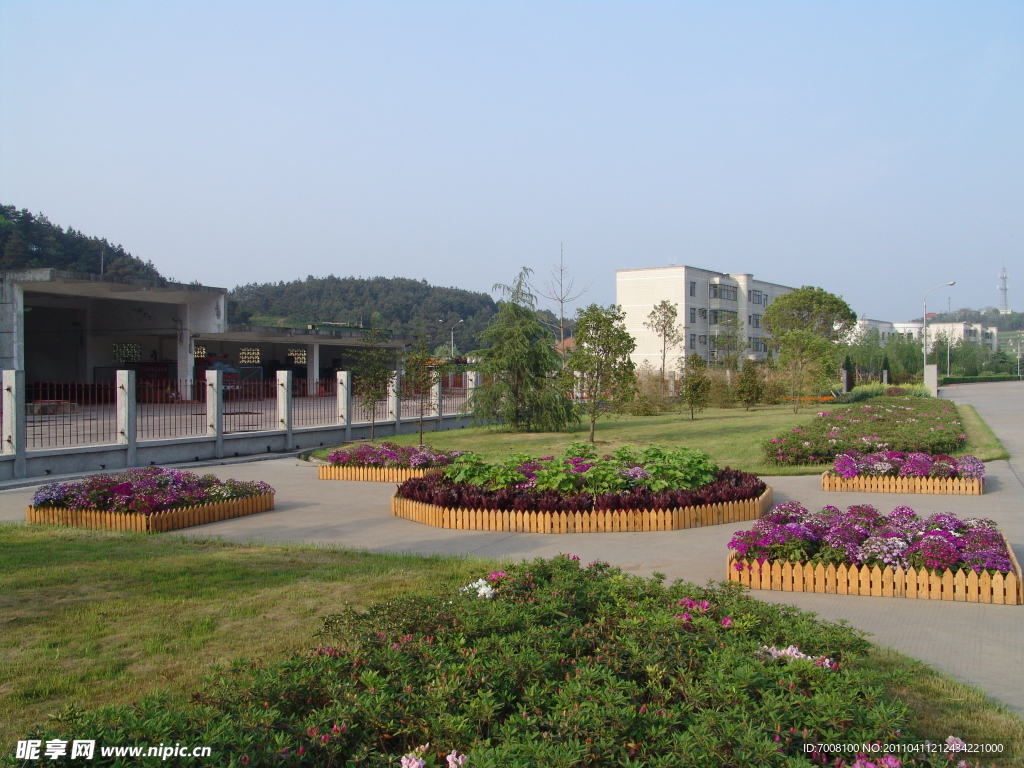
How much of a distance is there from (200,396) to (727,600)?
709 inches

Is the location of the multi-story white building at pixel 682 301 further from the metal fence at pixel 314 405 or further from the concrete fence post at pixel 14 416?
the concrete fence post at pixel 14 416

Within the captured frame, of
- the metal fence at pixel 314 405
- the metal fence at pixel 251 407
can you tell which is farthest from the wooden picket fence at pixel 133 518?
the metal fence at pixel 314 405

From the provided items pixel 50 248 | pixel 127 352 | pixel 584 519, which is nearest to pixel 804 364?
pixel 584 519

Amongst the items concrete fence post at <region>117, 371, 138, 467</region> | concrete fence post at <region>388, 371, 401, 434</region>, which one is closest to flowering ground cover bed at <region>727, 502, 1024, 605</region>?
concrete fence post at <region>117, 371, 138, 467</region>

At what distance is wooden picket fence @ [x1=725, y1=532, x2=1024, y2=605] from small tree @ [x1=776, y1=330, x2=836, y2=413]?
30134 millimetres

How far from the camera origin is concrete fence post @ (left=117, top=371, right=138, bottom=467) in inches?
648

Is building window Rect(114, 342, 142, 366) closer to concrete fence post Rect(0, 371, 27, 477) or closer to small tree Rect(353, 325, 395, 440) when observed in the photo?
small tree Rect(353, 325, 395, 440)

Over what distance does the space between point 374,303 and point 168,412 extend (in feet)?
236

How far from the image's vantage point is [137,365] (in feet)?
116

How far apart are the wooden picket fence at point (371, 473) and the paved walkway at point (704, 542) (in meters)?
0.33

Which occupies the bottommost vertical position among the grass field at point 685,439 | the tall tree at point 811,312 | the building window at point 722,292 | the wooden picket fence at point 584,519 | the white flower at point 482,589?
the wooden picket fence at point 584,519

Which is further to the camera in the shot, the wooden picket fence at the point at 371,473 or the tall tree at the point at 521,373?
the tall tree at the point at 521,373

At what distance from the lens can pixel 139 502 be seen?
981 centimetres

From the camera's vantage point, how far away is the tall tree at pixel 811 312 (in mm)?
67375
